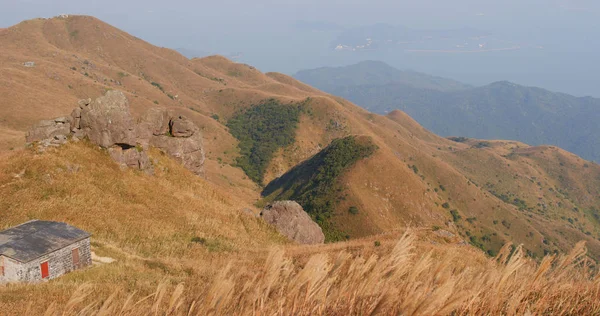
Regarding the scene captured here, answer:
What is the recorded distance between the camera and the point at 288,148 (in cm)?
11169

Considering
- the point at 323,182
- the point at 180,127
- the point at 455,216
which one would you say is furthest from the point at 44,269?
the point at 455,216

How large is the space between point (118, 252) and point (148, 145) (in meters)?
18.5

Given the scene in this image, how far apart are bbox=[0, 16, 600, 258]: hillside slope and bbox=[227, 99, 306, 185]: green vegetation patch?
1.58 feet

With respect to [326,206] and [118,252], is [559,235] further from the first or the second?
[118,252]

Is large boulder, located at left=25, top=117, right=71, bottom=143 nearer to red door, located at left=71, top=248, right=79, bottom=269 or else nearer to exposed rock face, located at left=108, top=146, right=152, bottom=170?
exposed rock face, located at left=108, top=146, right=152, bottom=170

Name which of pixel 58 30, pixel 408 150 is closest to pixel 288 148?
pixel 408 150

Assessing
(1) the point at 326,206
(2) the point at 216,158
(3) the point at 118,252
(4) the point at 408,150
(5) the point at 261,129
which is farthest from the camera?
(5) the point at 261,129

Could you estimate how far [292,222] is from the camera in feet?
102

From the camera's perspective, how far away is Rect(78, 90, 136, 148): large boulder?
29.4m

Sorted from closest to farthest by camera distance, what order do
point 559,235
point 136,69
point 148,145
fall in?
point 148,145 < point 559,235 < point 136,69

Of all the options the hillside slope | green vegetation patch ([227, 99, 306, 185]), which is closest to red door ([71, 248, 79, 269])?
the hillside slope

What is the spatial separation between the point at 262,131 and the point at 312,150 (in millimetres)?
19363

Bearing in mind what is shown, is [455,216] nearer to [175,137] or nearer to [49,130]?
[175,137]

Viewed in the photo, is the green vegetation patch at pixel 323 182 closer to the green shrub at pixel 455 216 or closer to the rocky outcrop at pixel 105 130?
the green shrub at pixel 455 216
